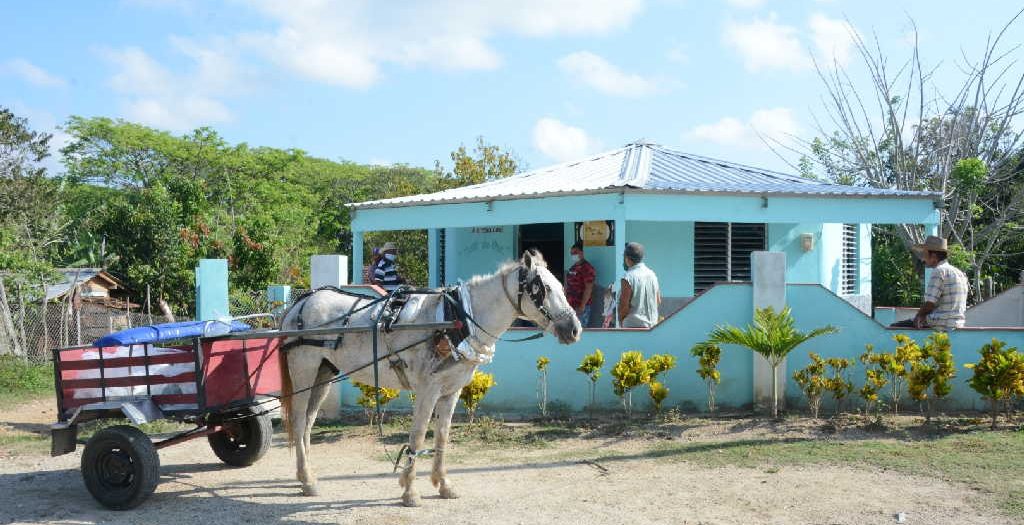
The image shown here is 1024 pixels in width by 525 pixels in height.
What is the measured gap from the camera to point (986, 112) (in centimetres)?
2155

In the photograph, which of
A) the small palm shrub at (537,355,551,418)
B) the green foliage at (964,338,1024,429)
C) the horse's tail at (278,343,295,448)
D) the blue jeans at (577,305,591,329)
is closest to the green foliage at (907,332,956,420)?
the green foliage at (964,338,1024,429)

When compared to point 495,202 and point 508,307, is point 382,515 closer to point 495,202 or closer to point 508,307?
point 508,307

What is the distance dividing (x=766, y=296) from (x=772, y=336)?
0.67 metres

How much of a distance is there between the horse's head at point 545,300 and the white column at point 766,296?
4257 millimetres

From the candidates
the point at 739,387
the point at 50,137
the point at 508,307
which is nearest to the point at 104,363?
the point at 508,307

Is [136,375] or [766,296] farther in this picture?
[766,296]

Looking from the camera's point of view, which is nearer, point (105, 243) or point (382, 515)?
point (382, 515)

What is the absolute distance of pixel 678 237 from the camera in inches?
557

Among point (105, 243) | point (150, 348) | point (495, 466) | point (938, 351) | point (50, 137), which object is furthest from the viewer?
point (50, 137)

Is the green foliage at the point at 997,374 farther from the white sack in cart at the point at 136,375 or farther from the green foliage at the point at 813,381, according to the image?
the white sack in cart at the point at 136,375

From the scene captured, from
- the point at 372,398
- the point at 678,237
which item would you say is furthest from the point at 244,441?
the point at 678,237

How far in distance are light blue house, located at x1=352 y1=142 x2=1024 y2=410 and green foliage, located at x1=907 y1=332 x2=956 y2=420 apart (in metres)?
0.75

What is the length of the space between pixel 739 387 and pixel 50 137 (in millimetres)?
26078

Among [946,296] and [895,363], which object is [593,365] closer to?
[895,363]
